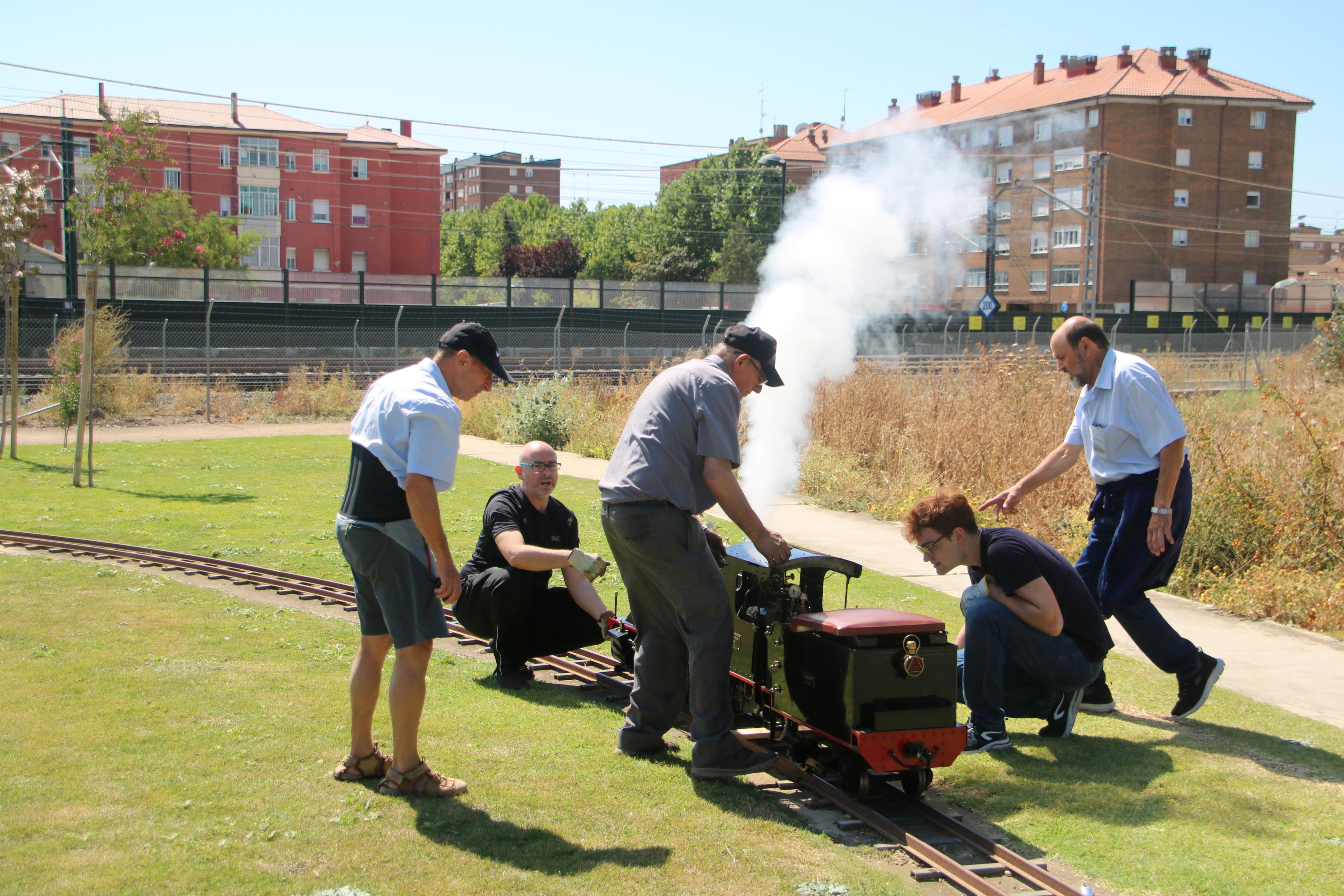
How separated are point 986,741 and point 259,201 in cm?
7249

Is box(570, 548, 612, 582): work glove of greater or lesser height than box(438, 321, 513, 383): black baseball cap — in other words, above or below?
below

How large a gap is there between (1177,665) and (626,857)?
10.8 ft

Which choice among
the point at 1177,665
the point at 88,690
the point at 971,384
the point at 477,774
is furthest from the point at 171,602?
the point at 971,384

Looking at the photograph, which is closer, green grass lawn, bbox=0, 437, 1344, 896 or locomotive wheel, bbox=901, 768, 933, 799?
green grass lawn, bbox=0, 437, 1344, 896

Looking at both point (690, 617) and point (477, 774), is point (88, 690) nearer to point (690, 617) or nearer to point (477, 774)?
point (477, 774)

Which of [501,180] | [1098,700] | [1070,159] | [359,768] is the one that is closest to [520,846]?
[359,768]

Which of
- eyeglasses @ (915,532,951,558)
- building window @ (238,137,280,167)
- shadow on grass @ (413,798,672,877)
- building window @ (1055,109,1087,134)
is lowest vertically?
shadow on grass @ (413,798,672,877)

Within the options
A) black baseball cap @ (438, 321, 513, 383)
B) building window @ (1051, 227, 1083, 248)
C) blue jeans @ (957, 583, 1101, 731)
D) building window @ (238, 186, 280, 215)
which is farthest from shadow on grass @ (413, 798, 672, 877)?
building window @ (238, 186, 280, 215)

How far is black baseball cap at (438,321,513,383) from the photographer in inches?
164

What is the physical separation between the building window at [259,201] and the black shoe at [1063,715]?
2821 inches

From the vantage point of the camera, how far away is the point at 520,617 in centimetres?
587

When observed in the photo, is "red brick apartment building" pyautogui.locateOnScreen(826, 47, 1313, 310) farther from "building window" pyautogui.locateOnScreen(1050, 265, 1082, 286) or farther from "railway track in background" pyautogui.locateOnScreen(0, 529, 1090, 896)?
"railway track in background" pyautogui.locateOnScreen(0, 529, 1090, 896)

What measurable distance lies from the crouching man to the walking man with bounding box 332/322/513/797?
2.08 metres

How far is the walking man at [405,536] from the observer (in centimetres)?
387
